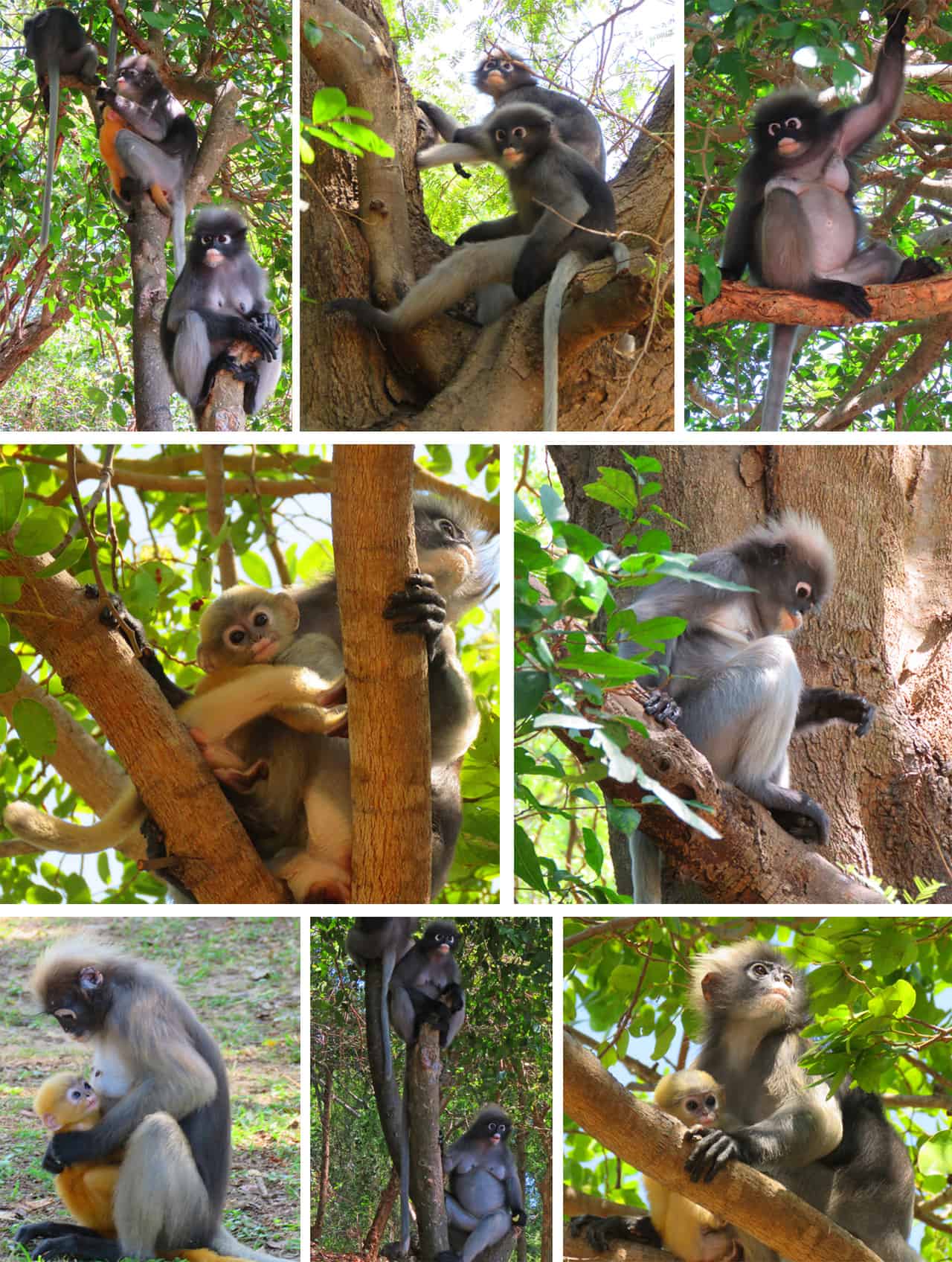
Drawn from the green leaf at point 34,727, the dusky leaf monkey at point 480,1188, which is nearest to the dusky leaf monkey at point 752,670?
the dusky leaf monkey at point 480,1188

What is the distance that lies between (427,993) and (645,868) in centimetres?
51

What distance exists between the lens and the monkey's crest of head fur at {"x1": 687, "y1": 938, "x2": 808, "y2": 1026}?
257 cm

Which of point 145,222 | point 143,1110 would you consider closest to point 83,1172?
point 143,1110

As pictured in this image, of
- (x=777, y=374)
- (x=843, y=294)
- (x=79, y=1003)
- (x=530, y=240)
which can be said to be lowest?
(x=79, y=1003)

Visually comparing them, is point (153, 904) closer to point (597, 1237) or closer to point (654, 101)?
point (597, 1237)

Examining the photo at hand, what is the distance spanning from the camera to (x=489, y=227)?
2.82 m

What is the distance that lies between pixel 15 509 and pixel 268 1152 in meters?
1.32

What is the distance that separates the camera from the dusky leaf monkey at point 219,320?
2.63 meters

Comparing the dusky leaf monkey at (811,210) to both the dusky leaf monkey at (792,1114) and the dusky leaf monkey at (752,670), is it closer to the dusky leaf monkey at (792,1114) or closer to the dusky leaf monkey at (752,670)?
the dusky leaf monkey at (752,670)

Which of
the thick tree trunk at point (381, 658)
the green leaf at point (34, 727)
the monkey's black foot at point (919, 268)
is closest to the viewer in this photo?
the thick tree trunk at point (381, 658)

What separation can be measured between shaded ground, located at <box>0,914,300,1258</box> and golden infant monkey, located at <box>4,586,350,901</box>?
6.6 inches

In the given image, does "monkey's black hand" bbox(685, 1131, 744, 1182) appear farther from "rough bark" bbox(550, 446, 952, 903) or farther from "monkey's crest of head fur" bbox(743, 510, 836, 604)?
"monkey's crest of head fur" bbox(743, 510, 836, 604)

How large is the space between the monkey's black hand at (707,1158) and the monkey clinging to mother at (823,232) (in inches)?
57.2

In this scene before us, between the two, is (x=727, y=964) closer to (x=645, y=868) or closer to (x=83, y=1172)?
(x=645, y=868)
